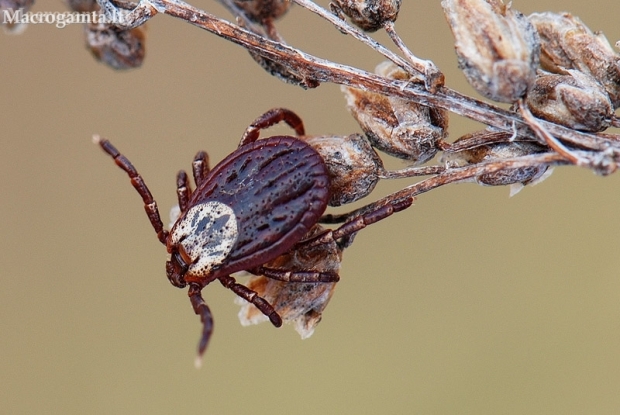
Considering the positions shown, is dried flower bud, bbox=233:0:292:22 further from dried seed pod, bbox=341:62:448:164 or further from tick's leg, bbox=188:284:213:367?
tick's leg, bbox=188:284:213:367

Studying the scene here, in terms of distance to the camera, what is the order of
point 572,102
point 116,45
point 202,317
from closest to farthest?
point 572,102 < point 202,317 < point 116,45

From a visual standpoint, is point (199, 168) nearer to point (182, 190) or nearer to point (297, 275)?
point (182, 190)

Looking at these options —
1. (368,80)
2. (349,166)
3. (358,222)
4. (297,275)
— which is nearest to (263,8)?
(368,80)

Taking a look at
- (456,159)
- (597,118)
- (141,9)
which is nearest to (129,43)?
(141,9)

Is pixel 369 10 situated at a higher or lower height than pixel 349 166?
higher

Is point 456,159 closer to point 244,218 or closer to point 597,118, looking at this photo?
point 597,118

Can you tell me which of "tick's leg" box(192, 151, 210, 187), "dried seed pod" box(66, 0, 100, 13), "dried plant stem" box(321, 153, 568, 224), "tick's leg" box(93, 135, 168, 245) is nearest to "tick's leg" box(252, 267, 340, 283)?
"dried plant stem" box(321, 153, 568, 224)

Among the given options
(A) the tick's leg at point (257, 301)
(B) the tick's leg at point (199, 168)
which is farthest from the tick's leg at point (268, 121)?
(A) the tick's leg at point (257, 301)
